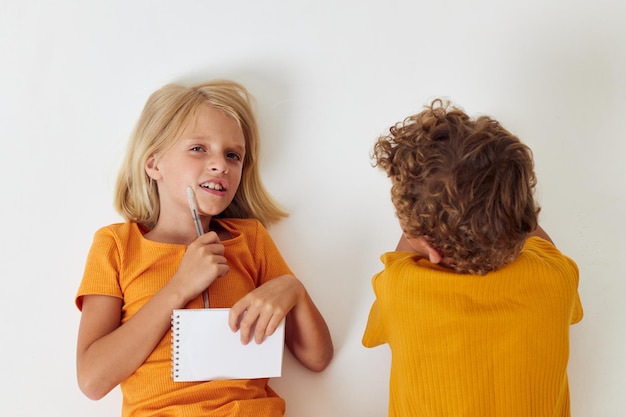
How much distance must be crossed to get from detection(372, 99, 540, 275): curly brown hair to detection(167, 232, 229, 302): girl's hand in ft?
1.10

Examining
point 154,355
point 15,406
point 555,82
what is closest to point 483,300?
point 154,355

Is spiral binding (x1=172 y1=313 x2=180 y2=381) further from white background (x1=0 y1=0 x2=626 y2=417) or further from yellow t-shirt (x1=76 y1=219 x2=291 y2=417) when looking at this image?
white background (x1=0 y1=0 x2=626 y2=417)

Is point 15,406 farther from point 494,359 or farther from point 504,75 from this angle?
point 504,75

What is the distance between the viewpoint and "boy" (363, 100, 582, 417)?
3.14ft

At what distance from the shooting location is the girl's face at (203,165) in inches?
48.2

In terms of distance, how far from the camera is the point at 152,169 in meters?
1.29

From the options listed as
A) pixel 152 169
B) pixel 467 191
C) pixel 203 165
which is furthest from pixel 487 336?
pixel 152 169

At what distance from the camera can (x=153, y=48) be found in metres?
1.42

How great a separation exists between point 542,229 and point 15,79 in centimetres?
115

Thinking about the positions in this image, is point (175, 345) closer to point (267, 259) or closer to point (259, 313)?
point (259, 313)

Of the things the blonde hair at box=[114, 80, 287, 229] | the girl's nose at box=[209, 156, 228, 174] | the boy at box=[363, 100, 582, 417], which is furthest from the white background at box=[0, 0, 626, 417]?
the boy at box=[363, 100, 582, 417]

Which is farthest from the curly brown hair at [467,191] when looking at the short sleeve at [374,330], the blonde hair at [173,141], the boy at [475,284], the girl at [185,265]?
the blonde hair at [173,141]

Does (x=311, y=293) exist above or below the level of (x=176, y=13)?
below

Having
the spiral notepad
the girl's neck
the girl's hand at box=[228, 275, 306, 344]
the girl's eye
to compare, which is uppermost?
the girl's eye
